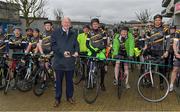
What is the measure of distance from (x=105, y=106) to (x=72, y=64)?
1.26 m

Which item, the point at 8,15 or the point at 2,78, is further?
the point at 8,15

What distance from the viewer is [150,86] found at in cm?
855

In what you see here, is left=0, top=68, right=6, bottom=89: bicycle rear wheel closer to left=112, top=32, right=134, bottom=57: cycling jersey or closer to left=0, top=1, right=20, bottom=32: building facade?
left=112, top=32, right=134, bottom=57: cycling jersey

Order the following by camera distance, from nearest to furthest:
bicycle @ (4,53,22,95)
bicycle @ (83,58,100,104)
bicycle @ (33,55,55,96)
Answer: bicycle @ (83,58,100,104) < bicycle @ (33,55,55,96) < bicycle @ (4,53,22,95)

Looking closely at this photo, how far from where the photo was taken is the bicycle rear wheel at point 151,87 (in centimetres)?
832

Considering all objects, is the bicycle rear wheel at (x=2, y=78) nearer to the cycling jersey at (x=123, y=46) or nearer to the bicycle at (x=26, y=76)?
the bicycle at (x=26, y=76)

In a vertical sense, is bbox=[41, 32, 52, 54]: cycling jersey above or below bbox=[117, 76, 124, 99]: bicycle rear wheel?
above

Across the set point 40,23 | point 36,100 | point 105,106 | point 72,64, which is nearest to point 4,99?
point 36,100

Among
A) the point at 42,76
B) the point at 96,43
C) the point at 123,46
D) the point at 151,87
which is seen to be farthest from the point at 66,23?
the point at 151,87

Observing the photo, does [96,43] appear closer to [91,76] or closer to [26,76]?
[91,76]

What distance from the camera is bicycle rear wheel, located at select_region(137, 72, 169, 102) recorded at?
27.3ft

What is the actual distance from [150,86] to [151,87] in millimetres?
64

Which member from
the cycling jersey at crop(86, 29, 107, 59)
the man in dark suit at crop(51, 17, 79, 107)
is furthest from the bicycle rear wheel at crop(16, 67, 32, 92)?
the cycling jersey at crop(86, 29, 107, 59)

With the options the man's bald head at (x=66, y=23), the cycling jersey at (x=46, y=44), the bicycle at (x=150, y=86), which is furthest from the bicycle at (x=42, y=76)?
the bicycle at (x=150, y=86)
